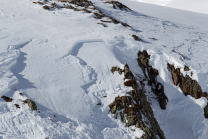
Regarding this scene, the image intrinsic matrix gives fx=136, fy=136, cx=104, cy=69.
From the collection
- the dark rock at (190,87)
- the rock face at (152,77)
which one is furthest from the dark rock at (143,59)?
the dark rock at (190,87)

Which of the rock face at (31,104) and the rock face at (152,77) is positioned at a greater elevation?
the rock face at (152,77)

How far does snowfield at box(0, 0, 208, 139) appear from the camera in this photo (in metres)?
3.37

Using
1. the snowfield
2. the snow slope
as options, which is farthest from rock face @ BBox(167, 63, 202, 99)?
the snow slope

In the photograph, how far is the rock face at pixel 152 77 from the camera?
15.6 ft

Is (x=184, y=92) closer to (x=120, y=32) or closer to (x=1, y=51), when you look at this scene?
(x=120, y=32)

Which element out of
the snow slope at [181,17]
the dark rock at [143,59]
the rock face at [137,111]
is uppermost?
the snow slope at [181,17]

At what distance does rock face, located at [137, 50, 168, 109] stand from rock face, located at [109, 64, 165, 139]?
0.65 meters

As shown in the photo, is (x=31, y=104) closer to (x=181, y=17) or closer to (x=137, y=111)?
(x=137, y=111)

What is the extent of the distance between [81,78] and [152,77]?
8.77ft

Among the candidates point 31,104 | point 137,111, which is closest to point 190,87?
point 137,111

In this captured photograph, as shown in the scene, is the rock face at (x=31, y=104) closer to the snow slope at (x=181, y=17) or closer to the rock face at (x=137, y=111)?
the rock face at (x=137, y=111)

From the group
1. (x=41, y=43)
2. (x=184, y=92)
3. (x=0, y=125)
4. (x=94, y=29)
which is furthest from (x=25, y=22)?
(x=184, y=92)

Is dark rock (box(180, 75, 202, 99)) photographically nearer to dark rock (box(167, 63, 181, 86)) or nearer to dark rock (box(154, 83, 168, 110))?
dark rock (box(167, 63, 181, 86))

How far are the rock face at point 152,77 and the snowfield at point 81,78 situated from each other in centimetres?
→ 17
